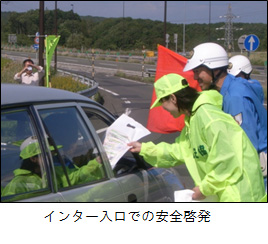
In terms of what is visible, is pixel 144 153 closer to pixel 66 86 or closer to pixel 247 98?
pixel 247 98

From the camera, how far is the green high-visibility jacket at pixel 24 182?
2.66m

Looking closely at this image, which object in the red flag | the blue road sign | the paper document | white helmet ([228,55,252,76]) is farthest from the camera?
the blue road sign

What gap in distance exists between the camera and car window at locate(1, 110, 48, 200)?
264cm

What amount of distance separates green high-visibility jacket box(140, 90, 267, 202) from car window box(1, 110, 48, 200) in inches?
37.1

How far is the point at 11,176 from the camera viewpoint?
8.73 feet

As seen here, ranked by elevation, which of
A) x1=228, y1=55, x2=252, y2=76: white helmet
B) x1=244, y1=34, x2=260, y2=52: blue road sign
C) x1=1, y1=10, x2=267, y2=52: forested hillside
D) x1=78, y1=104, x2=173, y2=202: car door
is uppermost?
x1=1, y1=10, x2=267, y2=52: forested hillside

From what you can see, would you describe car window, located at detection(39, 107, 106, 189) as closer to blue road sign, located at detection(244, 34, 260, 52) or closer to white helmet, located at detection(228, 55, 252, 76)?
white helmet, located at detection(228, 55, 252, 76)

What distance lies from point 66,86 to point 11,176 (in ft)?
52.7

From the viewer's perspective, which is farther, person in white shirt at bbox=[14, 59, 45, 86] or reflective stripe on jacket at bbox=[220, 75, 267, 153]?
person in white shirt at bbox=[14, 59, 45, 86]

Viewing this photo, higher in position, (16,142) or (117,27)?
(117,27)

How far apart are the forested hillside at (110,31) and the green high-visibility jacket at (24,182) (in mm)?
17989

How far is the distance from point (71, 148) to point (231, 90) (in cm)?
154

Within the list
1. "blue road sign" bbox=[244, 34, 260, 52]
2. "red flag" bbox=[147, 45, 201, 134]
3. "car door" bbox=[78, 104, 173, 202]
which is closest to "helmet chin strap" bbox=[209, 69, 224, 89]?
"red flag" bbox=[147, 45, 201, 134]

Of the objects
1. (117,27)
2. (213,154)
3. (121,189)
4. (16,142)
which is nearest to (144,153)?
(121,189)
